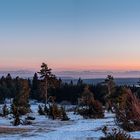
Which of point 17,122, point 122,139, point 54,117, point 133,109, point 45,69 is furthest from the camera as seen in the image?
point 45,69

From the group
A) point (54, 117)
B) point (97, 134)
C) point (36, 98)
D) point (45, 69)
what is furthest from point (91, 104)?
point (36, 98)

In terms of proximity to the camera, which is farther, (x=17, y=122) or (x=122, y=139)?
(x=17, y=122)

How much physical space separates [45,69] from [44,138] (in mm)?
49545

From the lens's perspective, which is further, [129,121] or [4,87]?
[4,87]

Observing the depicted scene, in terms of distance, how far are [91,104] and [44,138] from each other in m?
23.9

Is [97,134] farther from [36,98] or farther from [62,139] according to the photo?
[36,98]

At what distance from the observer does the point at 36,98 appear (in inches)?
4407

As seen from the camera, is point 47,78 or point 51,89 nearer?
point 47,78

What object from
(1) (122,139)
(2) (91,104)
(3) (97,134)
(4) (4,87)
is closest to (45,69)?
(2) (91,104)

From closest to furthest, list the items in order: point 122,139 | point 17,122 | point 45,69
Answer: point 122,139 → point 17,122 → point 45,69

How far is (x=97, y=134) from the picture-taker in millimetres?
29047

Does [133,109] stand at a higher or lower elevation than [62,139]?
higher

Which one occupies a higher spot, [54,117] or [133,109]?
[133,109]

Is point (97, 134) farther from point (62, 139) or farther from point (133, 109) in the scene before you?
point (133, 109)
